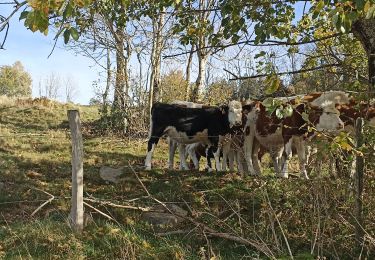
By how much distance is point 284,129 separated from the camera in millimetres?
11367

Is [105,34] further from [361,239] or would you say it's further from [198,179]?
[361,239]

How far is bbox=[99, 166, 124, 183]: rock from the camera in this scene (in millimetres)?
11273

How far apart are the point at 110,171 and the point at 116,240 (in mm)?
4737

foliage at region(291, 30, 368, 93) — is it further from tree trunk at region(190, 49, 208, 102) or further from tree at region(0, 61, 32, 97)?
tree at region(0, 61, 32, 97)

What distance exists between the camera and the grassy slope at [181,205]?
6.00 metres

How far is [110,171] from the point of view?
11.7 metres

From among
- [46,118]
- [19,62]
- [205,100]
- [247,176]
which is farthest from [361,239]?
[19,62]

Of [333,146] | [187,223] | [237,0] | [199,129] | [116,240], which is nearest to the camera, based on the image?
[333,146]

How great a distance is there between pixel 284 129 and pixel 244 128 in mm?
1456

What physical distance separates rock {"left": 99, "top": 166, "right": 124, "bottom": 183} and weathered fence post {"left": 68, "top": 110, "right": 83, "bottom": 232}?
3742 mm

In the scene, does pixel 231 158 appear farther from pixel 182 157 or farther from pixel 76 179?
pixel 76 179

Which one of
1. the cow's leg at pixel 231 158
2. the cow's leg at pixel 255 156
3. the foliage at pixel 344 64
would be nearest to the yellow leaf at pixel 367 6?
the foliage at pixel 344 64

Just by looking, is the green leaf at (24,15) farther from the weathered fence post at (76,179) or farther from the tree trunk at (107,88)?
the tree trunk at (107,88)

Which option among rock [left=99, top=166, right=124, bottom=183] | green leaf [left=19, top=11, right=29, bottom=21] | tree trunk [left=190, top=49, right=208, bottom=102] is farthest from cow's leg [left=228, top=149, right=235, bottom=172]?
green leaf [left=19, top=11, right=29, bottom=21]
